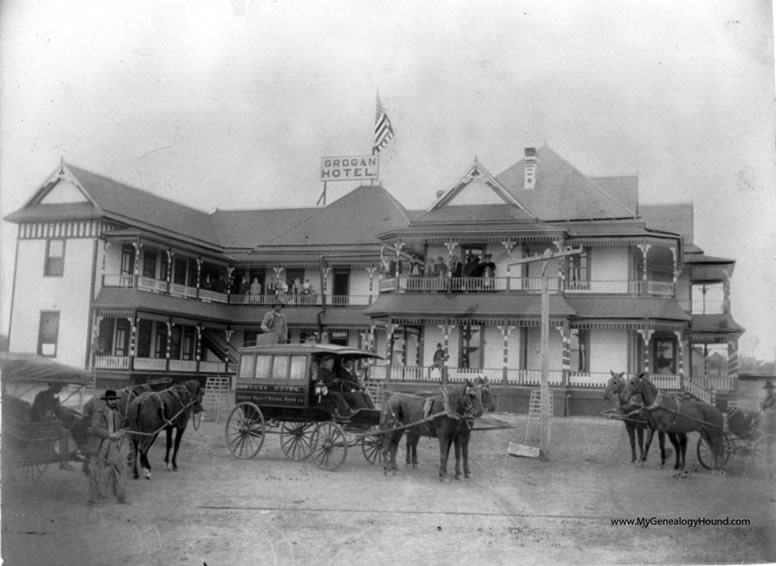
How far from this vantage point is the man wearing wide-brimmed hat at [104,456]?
31.0ft

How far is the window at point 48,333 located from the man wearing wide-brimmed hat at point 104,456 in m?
1.20

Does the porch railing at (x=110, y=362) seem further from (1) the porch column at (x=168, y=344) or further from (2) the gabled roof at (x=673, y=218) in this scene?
(2) the gabled roof at (x=673, y=218)

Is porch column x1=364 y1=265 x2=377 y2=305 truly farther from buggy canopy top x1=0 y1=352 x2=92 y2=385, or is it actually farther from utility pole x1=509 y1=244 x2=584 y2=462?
buggy canopy top x1=0 y1=352 x2=92 y2=385

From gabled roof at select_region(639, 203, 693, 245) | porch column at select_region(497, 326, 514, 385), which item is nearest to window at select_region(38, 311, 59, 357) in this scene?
porch column at select_region(497, 326, 514, 385)

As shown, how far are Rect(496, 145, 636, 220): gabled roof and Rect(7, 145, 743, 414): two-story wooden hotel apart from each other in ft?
0.11

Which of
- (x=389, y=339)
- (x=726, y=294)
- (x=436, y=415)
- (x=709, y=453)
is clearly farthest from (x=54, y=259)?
(x=709, y=453)

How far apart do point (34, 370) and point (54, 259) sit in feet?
5.09

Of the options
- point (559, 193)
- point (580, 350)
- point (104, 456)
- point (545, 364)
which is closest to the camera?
point (104, 456)

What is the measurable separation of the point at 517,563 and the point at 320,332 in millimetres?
4605

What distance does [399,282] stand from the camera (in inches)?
434

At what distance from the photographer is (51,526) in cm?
947

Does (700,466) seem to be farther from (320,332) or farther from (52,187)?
(52,187)

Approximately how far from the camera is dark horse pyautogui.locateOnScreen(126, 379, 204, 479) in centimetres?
1044

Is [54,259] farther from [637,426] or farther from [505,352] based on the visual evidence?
[637,426]
